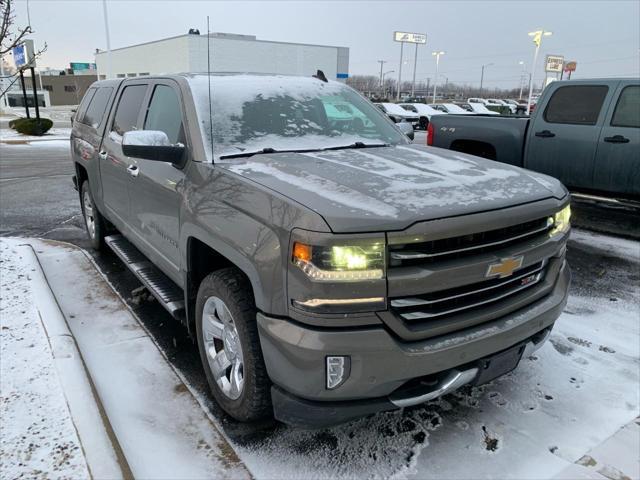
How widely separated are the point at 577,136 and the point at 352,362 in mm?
6070

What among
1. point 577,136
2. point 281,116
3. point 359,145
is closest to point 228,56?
point 577,136

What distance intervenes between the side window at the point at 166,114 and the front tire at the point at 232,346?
114cm

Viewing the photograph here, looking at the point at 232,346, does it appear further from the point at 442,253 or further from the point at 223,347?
the point at 442,253

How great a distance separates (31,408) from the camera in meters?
2.71

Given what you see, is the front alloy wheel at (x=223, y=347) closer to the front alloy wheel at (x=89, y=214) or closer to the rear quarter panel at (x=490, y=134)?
the front alloy wheel at (x=89, y=214)

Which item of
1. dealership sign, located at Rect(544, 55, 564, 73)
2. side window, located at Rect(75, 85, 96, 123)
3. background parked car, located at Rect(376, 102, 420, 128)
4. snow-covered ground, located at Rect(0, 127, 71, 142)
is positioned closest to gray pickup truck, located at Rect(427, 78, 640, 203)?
side window, located at Rect(75, 85, 96, 123)

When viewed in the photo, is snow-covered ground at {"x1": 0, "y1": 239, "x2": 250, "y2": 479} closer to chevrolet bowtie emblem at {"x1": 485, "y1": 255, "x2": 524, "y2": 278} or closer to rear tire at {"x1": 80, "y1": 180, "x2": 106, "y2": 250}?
rear tire at {"x1": 80, "y1": 180, "x2": 106, "y2": 250}

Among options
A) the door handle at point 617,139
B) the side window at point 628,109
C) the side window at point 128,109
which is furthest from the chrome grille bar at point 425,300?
the side window at point 628,109

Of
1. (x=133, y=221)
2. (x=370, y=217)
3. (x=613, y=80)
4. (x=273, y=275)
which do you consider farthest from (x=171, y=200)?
(x=613, y=80)

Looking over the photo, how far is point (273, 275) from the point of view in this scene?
2.27 meters

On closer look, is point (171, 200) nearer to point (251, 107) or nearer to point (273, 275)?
point (251, 107)

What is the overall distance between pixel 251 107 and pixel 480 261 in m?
1.95

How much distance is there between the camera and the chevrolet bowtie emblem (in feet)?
7.94

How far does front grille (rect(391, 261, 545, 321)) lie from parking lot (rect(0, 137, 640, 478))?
0.81 m
